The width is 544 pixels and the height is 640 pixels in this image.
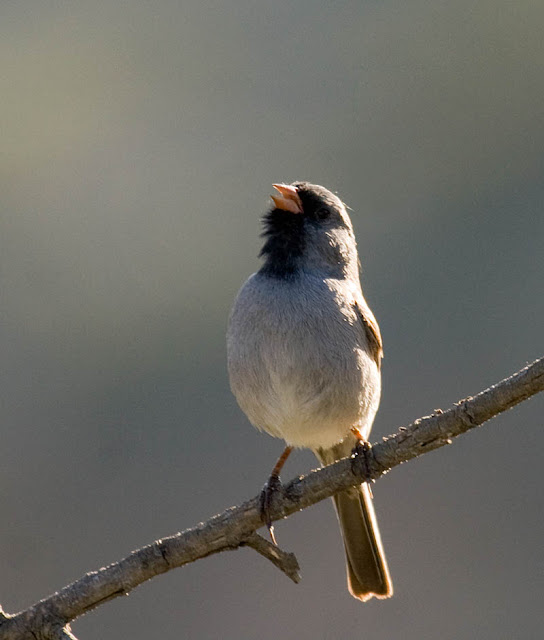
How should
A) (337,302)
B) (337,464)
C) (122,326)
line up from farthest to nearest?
(122,326), (337,302), (337,464)

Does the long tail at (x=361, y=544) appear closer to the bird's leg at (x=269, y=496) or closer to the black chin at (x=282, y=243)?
the bird's leg at (x=269, y=496)

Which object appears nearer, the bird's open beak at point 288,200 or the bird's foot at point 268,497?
the bird's foot at point 268,497

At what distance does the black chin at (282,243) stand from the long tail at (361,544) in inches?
42.1

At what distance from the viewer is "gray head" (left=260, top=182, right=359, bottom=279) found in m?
5.61

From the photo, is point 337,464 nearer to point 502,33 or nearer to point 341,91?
point 341,91

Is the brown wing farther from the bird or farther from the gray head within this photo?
the gray head

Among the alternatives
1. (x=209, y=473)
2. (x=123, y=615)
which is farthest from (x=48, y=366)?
(x=123, y=615)

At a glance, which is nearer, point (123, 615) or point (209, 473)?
point (123, 615)

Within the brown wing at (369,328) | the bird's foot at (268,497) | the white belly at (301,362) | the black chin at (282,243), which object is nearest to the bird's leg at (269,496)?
the bird's foot at (268,497)

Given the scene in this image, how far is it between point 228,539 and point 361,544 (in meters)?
1.71

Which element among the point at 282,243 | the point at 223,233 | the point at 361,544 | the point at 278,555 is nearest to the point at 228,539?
the point at 278,555

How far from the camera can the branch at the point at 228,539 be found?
3.83m

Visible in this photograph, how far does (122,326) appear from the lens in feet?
54.8

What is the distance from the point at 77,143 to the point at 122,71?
3525 mm
